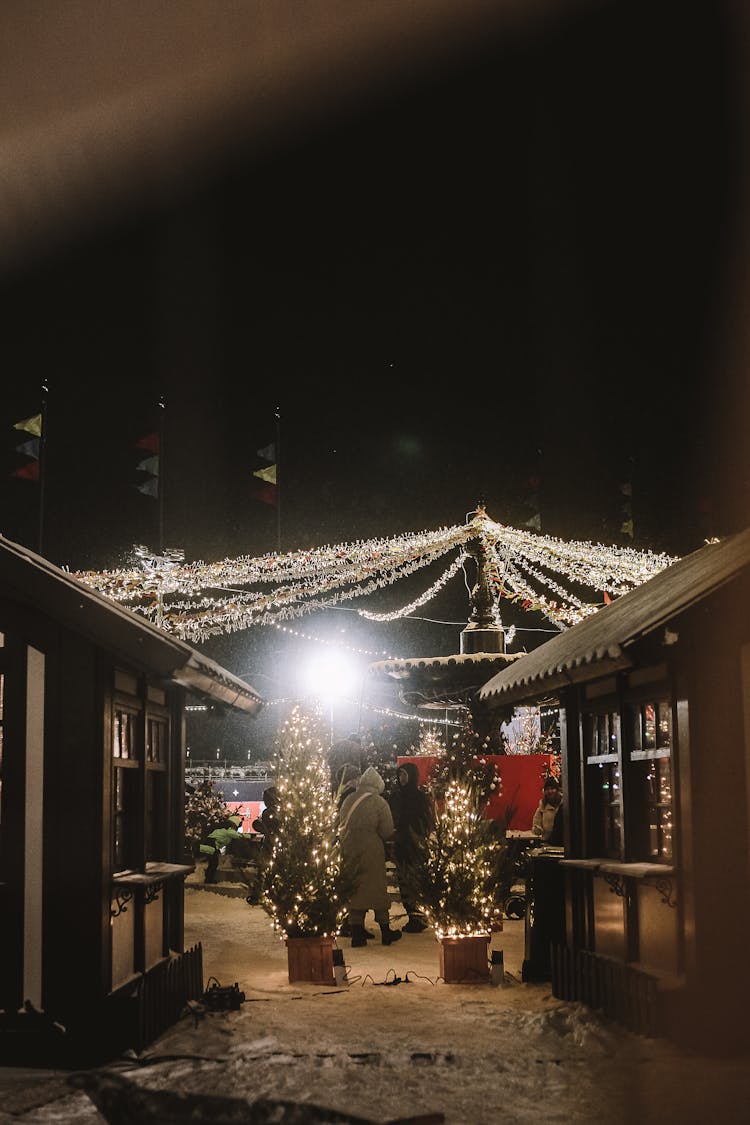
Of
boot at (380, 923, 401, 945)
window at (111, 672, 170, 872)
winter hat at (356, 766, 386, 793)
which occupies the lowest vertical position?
boot at (380, 923, 401, 945)

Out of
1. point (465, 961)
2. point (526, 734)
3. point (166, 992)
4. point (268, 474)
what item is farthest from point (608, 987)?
point (526, 734)

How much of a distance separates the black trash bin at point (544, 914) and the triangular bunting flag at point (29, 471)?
12.7 metres

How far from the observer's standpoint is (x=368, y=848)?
13555 mm

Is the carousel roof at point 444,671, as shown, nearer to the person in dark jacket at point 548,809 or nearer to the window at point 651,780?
the person in dark jacket at point 548,809

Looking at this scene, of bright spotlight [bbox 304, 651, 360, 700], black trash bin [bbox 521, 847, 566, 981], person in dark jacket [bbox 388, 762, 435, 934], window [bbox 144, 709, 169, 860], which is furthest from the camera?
bright spotlight [bbox 304, 651, 360, 700]

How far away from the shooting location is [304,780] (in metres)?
11.6

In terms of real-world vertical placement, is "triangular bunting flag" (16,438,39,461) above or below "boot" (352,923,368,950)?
above

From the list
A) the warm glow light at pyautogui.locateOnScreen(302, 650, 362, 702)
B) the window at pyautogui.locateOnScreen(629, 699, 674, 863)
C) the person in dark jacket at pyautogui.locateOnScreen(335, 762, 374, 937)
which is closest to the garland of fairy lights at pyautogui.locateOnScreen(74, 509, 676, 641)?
the person in dark jacket at pyautogui.locateOnScreen(335, 762, 374, 937)

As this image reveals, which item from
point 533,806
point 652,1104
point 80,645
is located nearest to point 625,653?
point 652,1104

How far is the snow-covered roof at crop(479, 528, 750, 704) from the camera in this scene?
7586mm

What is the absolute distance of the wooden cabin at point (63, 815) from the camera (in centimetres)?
759

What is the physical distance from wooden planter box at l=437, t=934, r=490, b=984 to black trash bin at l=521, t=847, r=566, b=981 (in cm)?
42

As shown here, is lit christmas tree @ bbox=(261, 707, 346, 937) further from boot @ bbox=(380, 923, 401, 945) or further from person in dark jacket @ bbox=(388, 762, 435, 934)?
person in dark jacket @ bbox=(388, 762, 435, 934)

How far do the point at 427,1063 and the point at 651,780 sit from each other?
2.75 meters
